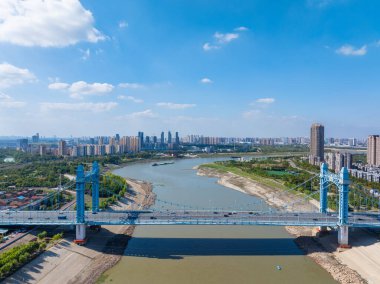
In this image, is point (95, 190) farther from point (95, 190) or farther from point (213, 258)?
point (213, 258)

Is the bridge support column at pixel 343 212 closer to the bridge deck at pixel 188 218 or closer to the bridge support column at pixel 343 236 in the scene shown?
the bridge support column at pixel 343 236

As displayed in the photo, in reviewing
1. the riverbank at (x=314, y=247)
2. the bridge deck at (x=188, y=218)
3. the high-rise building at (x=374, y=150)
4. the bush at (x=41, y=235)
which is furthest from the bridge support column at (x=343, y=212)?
the high-rise building at (x=374, y=150)

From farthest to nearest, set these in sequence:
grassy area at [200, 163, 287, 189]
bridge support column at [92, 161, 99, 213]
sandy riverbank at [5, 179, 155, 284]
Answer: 1. grassy area at [200, 163, 287, 189]
2. bridge support column at [92, 161, 99, 213]
3. sandy riverbank at [5, 179, 155, 284]

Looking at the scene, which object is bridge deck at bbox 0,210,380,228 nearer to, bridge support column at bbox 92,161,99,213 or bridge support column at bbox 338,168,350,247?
bridge support column at bbox 338,168,350,247

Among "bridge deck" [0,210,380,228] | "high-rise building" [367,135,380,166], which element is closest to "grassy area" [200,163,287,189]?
"bridge deck" [0,210,380,228]

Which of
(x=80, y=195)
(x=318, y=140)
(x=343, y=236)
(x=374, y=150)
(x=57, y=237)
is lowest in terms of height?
(x=57, y=237)

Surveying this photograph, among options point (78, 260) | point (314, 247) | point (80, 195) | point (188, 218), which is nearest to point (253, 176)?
point (314, 247)
